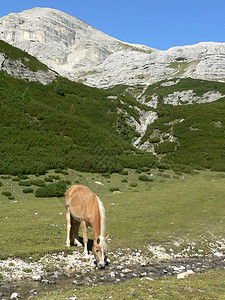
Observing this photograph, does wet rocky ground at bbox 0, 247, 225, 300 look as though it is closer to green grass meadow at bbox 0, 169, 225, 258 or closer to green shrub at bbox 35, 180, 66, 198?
green grass meadow at bbox 0, 169, 225, 258

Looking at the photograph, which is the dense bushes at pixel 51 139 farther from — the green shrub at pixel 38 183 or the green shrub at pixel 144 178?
the green shrub at pixel 144 178

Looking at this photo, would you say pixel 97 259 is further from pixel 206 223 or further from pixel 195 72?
pixel 195 72

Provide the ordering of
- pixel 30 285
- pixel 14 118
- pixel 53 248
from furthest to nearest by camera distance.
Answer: pixel 14 118
pixel 53 248
pixel 30 285

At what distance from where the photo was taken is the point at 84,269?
10219 millimetres

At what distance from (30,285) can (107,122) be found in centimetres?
6192

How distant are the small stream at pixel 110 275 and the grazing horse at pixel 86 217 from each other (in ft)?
2.02

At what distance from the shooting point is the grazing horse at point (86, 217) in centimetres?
996

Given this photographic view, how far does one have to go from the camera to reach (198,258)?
495 inches

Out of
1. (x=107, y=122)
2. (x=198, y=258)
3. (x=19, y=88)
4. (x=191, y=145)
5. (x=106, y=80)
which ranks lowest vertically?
(x=198, y=258)

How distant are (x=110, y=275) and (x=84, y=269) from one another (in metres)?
1.15

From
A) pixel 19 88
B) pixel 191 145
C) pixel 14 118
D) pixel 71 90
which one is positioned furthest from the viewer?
pixel 71 90

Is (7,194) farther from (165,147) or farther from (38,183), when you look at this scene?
(165,147)

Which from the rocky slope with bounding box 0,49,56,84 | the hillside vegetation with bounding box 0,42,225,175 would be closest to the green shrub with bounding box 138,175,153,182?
the hillside vegetation with bounding box 0,42,225,175

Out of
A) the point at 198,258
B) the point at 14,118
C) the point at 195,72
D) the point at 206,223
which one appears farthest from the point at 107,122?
the point at 195,72
